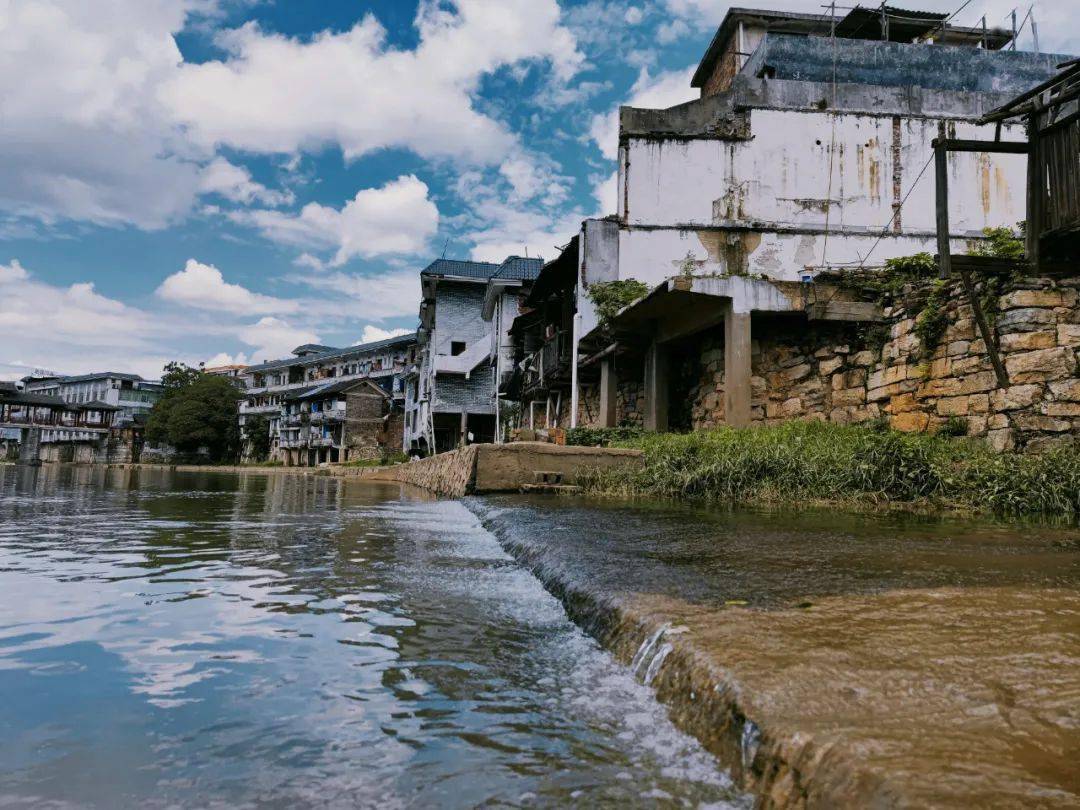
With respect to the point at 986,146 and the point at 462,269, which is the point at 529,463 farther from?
the point at 462,269

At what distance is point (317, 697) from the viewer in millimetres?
1881

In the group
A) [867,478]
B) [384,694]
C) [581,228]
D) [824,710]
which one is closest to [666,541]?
[384,694]

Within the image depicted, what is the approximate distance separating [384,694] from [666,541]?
2422 millimetres

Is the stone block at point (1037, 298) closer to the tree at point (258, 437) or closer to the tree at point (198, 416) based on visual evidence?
the tree at point (198, 416)

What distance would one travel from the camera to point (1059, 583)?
8.89 feet

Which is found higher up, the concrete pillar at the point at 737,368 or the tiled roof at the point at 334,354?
the tiled roof at the point at 334,354

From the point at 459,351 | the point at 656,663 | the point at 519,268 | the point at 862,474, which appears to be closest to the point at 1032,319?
the point at 862,474

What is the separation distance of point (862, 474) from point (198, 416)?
56974mm

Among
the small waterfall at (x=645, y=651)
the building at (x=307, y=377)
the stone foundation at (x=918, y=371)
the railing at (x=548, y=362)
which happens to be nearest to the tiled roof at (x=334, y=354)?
the building at (x=307, y=377)

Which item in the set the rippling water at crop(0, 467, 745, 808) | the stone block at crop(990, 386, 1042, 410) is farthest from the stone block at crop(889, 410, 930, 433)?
the rippling water at crop(0, 467, 745, 808)

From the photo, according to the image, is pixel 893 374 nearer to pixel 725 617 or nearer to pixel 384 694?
pixel 725 617

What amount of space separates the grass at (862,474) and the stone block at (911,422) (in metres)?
0.60

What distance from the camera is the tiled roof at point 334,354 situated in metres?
52.1

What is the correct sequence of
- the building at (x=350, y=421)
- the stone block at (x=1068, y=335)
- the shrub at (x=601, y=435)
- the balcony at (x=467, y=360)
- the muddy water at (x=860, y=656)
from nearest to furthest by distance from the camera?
the muddy water at (x=860, y=656) → the stone block at (x=1068, y=335) → the shrub at (x=601, y=435) → the balcony at (x=467, y=360) → the building at (x=350, y=421)
